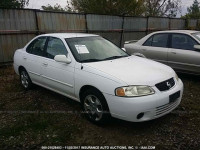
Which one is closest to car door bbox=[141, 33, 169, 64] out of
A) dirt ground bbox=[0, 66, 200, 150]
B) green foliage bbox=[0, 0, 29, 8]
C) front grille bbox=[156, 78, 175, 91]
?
dirt ground bbox=[0, 66, 200, 150]

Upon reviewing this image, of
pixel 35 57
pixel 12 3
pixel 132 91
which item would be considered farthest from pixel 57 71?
pixel 12 3

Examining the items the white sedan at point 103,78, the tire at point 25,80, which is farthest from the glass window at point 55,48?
the tire at point 25,80

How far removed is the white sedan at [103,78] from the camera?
11.7ft

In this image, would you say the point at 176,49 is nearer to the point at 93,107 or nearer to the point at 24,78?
the point at 93,107

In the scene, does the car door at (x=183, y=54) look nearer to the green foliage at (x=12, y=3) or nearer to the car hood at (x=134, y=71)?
the car hood at (x=134, y=71)

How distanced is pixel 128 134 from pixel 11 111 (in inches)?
98.2

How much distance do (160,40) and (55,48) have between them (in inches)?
147

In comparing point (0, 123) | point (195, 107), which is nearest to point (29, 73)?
point (0, 123)

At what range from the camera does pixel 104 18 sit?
1198 cm

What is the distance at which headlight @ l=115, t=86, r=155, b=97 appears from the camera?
3547 mm

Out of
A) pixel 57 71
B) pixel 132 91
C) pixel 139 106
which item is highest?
pixel 57 71

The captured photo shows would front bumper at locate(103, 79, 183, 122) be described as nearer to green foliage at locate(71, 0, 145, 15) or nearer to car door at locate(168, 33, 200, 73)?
car door at locate(168, 33, 200, 73)

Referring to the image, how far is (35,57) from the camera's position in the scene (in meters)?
5.41

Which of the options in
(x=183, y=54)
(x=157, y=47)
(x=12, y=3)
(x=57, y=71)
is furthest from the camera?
(x=12, y=3)
